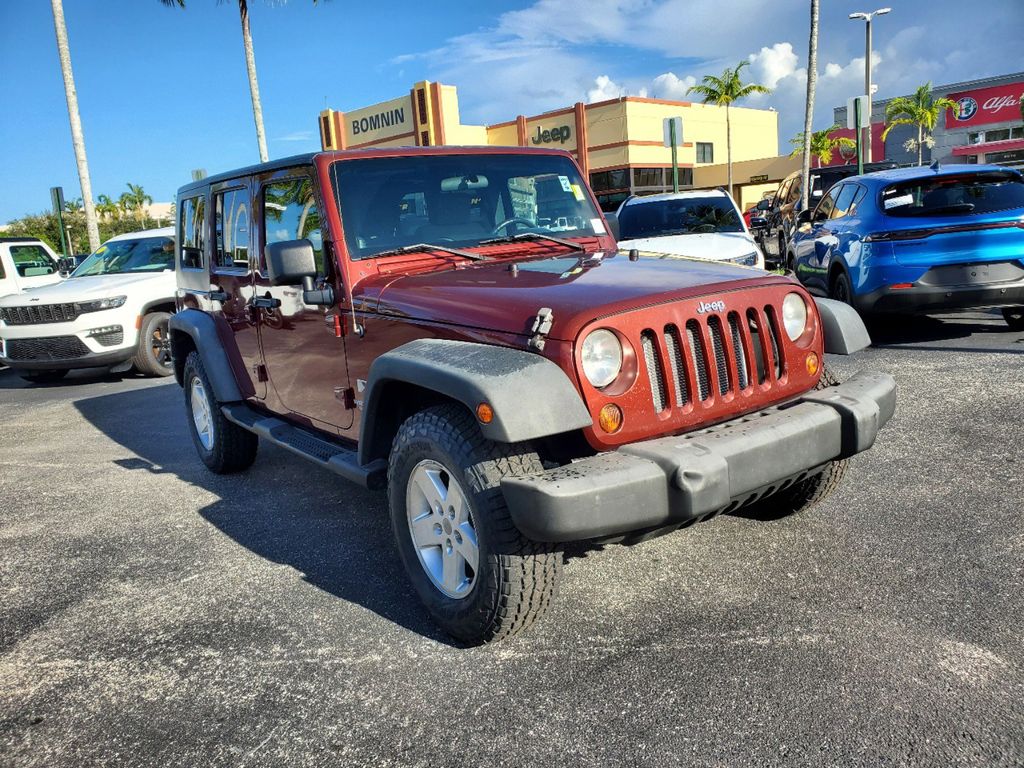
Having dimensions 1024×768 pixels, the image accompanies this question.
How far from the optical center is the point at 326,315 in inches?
155

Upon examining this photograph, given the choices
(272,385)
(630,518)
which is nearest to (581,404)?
(630,518)

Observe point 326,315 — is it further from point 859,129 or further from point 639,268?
point 859,129

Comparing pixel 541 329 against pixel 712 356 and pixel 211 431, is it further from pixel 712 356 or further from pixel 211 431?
pixel 211 431

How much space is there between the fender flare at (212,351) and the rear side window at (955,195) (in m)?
5.88

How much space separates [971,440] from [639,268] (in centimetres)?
276

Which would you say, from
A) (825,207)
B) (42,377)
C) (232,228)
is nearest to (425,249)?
(232,228)

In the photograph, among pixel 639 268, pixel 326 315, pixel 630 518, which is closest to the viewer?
pixel 630 518

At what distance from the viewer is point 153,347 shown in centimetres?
1000

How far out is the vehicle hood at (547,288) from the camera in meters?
2.93

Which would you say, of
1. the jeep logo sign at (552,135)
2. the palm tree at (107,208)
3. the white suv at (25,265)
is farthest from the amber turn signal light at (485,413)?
the palm tree at (107,208)

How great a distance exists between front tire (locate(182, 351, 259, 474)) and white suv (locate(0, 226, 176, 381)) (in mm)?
4146

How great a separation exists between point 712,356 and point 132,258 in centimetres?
972

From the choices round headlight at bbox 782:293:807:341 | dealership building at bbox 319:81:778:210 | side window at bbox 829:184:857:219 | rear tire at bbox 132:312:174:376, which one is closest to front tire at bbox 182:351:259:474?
round headlight at bbox 782:293:807:341

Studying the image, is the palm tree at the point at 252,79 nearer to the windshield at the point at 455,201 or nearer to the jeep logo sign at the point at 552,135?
the windshield at the point at 455,201
